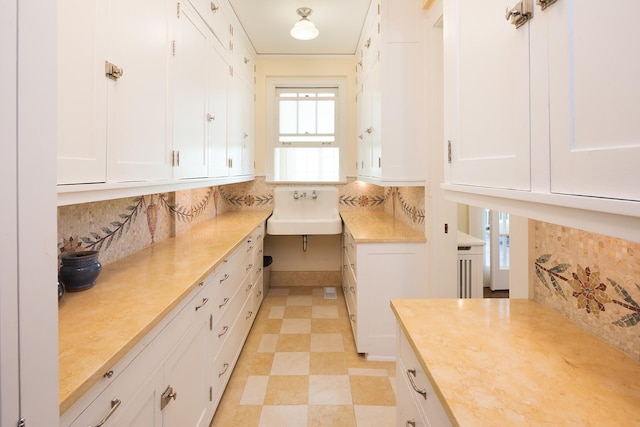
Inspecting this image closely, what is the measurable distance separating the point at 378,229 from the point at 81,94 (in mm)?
2196

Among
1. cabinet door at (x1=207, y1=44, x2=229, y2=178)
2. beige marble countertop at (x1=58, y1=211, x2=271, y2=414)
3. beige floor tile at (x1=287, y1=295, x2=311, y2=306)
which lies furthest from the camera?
beige floor tile at (x1=287, y1=295, x2=311, y2=306)

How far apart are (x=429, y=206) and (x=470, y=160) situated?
1306 millimetres

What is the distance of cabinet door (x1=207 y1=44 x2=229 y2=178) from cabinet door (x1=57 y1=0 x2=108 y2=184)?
1.22m

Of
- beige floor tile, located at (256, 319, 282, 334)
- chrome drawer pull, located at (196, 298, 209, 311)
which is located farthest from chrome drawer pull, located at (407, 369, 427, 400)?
beige floor tile, located at (256, 319, 282, 334)

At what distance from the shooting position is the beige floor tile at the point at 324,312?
3.20 meters

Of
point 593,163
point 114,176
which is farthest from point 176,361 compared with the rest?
point 593,163

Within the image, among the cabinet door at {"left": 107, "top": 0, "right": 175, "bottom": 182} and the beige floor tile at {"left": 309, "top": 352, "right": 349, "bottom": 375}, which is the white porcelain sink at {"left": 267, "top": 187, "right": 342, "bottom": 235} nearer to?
the beige floor tile at {"left": 309, "top": 352, "right": 349, "bottom": 375}

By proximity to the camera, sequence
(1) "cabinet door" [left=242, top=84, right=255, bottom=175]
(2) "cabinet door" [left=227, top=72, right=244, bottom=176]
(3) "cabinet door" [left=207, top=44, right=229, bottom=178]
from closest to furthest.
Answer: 1. (3) "cabinet door" [left=207, top=44, right=229, bottom=178]
2. (2) "cabinet door" [left=227, top=72, right=244, bottom=176]
3. (1) "cabinet door" [left=242, top=84, right=255, bottom=175]

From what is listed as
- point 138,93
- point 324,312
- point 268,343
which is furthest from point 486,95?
point 324,312

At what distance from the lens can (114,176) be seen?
1.19 metres

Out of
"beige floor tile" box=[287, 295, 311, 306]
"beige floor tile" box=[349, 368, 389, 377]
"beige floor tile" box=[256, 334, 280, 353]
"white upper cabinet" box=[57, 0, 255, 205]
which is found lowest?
"beige floor tile" box=[349, 368, 389, 377]

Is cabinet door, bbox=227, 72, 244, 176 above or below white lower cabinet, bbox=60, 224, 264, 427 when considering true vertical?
above

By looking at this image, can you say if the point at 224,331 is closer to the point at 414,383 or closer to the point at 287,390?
the point at 287,390

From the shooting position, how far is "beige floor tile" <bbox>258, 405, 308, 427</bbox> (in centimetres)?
178
